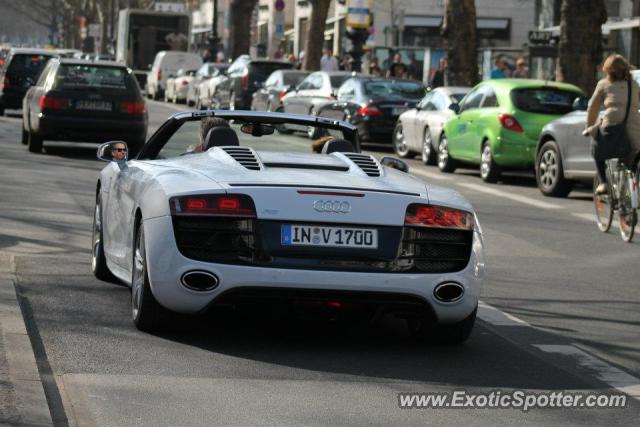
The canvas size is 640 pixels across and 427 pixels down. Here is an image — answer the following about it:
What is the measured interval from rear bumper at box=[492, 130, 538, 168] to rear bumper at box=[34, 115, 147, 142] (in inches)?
220

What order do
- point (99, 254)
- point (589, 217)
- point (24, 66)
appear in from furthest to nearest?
point (24, 66) → point (589, 217) → point (99, 254)

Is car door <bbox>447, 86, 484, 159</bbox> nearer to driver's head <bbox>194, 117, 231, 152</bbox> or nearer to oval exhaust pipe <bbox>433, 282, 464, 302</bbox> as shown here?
driver's head <bbox>194, 117, 231, 152</bbox>

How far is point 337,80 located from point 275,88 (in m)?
4.34

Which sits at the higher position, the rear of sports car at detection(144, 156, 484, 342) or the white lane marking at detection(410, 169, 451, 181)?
the rear of sports car at detection(144, 156, 484, 342)

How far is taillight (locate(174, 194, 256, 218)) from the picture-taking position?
772 centimetres

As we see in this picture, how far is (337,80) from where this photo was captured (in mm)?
34719

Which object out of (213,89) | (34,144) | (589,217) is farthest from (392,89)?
(213,89)

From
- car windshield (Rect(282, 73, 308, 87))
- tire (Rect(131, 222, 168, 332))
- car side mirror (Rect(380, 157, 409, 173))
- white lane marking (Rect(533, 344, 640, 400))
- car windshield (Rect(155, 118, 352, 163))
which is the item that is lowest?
car windshield (Rect(282, 73, 308, 87))

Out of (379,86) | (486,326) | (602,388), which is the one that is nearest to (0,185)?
(486,326)

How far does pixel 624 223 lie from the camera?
49.6 feet

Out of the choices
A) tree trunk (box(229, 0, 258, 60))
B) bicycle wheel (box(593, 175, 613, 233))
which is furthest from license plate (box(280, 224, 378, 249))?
tree trunk (box(229, 0, 258, 60))

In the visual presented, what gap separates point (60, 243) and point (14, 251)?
77 centimetres

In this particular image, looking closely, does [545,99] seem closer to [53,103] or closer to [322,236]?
[53,103]

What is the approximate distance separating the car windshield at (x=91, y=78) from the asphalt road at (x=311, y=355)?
1197cm
